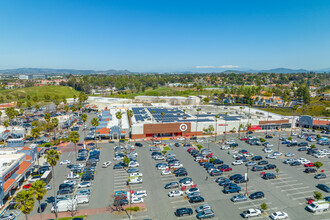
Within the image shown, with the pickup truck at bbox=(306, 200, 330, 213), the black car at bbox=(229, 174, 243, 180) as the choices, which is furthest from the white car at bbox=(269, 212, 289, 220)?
the black car at bbox=(229, 174, 243, 180)

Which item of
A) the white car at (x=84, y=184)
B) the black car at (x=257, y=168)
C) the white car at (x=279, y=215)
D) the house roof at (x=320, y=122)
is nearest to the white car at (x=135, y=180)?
the white car at (x=84, y=184)

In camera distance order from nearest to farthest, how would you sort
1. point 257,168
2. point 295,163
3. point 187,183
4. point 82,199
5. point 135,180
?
point 82,199 → point 187,183 → point 135,180 → point 257,168 → point 295,163

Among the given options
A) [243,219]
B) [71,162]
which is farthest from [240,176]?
[71,162]

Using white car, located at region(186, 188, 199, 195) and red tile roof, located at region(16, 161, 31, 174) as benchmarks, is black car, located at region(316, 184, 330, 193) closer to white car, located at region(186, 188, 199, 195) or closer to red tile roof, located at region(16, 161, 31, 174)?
white car, located at region(186, 188, 199, 195)

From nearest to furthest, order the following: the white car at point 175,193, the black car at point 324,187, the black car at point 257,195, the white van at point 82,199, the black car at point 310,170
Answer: the white van at point 82,199, the black car at point 257,195, the white car at point 175,193, the black car at point 324,187, the black car at point 310,170

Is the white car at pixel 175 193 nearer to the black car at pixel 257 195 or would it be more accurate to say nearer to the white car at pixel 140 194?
the white car at pixel 140 194

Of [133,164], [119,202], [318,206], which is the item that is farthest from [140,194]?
[318,206]

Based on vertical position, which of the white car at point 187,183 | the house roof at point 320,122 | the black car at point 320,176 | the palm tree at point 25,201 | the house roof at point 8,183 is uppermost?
the palm tree at point 25,201

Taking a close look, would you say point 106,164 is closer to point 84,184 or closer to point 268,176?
point 84,184
